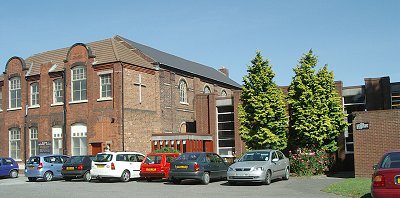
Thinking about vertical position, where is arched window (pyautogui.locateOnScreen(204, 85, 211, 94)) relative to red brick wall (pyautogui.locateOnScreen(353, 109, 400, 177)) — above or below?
above

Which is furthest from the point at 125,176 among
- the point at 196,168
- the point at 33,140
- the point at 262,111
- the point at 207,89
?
the point at 207,89

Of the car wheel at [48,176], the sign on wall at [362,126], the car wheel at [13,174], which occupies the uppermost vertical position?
the sign on wall at [362,126]

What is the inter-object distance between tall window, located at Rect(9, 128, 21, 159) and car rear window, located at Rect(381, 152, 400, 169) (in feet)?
105

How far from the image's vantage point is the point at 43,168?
2555 cm

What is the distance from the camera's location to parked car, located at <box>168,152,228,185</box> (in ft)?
66.3

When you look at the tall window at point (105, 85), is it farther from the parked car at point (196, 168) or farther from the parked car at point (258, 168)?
the parked car at point (258, 168)

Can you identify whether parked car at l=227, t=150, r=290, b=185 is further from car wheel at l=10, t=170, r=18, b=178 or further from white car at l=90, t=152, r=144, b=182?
car wheel at l=10, t=170, r=18, b=178

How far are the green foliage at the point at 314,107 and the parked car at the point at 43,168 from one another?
1369 cm

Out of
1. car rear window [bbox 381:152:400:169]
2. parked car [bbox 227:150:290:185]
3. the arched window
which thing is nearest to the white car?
parked car [bbox 227:150:290:185]

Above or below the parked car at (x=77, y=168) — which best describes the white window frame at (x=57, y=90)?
above

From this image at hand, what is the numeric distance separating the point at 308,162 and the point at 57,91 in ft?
66.7

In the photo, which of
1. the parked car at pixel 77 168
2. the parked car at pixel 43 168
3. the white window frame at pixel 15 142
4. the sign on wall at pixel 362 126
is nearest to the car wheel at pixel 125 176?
the parked car at pixel 77 168

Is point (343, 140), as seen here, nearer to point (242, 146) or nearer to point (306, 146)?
point (306, 146)

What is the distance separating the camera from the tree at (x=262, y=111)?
26.9m
